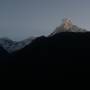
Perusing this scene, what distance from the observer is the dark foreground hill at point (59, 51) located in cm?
4384

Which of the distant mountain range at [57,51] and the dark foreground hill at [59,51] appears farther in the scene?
the distant mountain range at [57,51]

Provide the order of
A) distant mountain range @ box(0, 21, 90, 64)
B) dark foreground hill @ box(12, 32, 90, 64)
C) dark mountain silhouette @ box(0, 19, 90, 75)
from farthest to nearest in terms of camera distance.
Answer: distant mountain range @ box(0, 21, 90, 64), dark foreground hill @ box(12, 32, 90, 64), dark mountain silhouette @ box(0, 19, 90, 75)

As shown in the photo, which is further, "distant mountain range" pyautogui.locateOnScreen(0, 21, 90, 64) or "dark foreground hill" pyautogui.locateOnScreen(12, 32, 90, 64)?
"distant mountain range" pyautogui.locateOnScreen(0, 21, 90, 64)

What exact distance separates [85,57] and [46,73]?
23.9 ft

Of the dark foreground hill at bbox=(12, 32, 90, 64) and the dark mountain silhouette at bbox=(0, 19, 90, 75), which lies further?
the dark foreground hill at bbox=(12, 32, 90, 64)

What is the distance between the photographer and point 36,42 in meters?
51.8

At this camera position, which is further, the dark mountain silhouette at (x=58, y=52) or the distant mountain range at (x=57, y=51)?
the distant mountain range at (x=57, y=51)

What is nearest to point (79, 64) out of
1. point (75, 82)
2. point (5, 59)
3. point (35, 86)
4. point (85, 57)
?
point (85, 57)

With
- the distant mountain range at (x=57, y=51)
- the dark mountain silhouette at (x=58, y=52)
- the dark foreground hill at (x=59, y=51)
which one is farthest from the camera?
the distant mountain range at (x=57, y=51)

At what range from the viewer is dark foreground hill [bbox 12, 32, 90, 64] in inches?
1726

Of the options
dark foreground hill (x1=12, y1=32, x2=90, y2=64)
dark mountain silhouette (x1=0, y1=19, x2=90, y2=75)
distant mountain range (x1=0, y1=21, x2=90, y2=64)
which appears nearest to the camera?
dark mountain silhouette (x1=0, y1=19, x2=90, y2=75)

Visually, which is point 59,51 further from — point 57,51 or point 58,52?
point 57,51

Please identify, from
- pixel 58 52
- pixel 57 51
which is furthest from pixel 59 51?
pixel 57 51

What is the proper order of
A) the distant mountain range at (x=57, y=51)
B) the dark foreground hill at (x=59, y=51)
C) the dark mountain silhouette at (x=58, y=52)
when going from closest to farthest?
the dark mountain silhouette at (x=58, y=52) → the dark foreground hill at (x=59, y=51) → the distant mountain range at (x=57, y=51)
